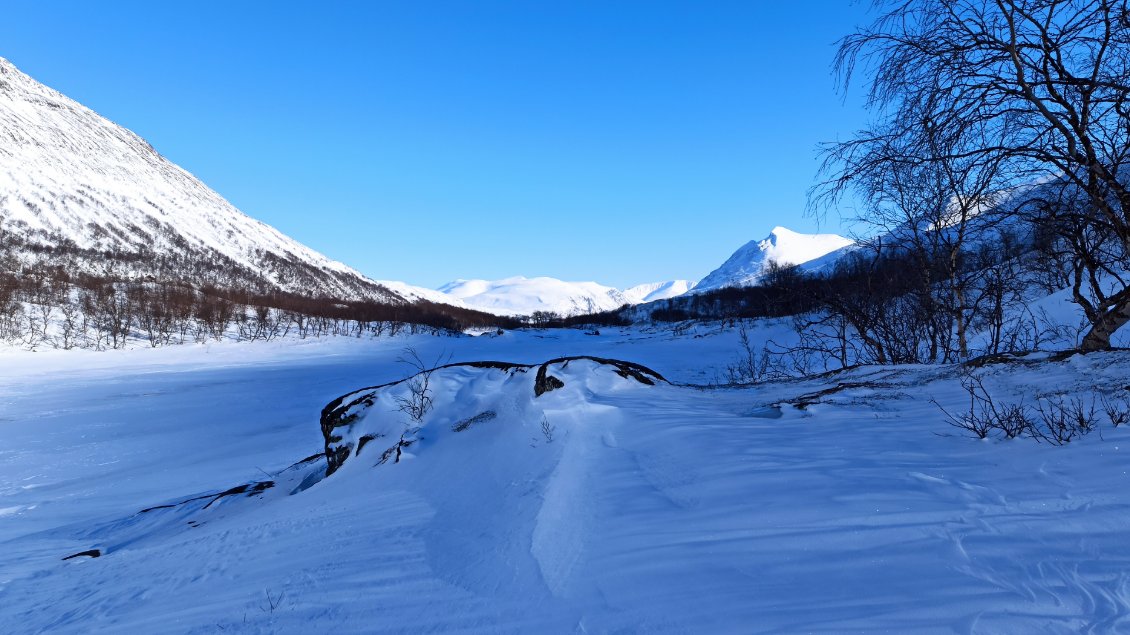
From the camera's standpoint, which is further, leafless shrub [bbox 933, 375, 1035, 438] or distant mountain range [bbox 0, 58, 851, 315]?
distant mountain range [bbox 0, 58, 851, 315]

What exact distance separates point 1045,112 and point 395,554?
5.34 metres

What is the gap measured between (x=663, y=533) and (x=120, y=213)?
149932 mm

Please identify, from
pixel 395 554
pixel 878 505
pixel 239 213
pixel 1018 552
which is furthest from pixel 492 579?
pixel 239 213

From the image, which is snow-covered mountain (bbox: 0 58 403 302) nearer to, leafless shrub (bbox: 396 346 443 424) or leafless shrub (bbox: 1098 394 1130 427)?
leafless shrub (bbox: 396 346 443 424)

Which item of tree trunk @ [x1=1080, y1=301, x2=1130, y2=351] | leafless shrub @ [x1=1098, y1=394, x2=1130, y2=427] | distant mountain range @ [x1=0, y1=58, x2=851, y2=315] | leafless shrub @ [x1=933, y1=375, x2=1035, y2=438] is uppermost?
distant mountain range @ [x1=0, y1=58, x2=851, y2=315]

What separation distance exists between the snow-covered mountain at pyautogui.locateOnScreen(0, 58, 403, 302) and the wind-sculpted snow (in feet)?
308

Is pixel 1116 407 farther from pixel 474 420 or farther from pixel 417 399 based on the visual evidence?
pixel 417 399

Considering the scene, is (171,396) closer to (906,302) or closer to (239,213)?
(906,302)

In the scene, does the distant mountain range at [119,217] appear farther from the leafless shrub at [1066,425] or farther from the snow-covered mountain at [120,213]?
the leafless shrub at [1066,425]

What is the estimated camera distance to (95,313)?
44.6m

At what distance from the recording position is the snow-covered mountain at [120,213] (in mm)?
91062

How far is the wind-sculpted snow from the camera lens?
16.3 ft

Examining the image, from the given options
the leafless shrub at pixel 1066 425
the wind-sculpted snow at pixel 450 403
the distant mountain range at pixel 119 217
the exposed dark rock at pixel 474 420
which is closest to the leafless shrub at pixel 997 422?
the leafless shrub at pixel 1066 425

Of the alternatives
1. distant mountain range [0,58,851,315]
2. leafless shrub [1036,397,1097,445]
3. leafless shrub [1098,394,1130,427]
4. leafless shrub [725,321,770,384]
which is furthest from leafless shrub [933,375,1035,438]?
distant mountain range [0,58,851,315]
